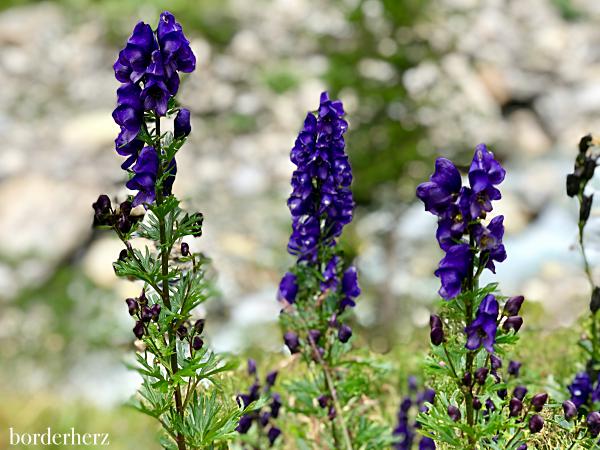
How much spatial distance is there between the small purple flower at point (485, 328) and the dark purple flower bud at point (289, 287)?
97 cm

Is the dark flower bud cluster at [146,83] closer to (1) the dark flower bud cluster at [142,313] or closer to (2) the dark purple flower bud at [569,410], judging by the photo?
(1) the dark flower bud cluster at [142,313]

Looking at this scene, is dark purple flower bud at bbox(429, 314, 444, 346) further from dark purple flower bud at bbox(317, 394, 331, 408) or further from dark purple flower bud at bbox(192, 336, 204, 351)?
dark purple flower bud at bbox(317, 394, 331, 408)

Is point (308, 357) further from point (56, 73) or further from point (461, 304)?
point (56, 73)

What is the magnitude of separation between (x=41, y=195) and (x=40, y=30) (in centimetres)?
545

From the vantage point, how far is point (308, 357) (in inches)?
111

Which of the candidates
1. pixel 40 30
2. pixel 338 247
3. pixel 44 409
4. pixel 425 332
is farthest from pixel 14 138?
pixel 338 247

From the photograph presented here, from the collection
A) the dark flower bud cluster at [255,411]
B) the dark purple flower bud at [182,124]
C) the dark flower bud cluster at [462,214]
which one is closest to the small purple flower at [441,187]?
the dark flower bud cluster at [462,214]

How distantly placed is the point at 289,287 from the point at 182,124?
89 centimetres

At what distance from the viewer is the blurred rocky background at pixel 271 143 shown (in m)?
8.41

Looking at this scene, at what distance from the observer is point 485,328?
1935 mm

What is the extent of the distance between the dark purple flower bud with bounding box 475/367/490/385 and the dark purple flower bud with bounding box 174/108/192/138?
1025 mm

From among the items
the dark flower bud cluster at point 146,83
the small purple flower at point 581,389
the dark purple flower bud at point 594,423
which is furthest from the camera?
the small purple flower at point 581,389

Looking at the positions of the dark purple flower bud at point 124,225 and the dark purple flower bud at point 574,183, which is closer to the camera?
the dark purple flower bud at point 124,225

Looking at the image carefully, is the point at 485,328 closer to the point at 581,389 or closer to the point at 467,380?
the point at 467,380
